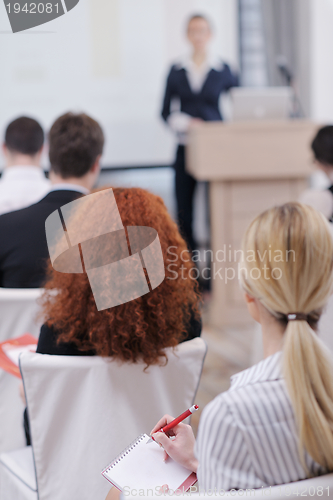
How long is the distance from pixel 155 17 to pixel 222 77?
1.04 metres

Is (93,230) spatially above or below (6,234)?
above

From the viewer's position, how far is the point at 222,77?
12.9 ft

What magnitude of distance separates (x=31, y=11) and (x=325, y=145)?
2115mm

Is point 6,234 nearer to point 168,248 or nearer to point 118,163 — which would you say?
point 168,248

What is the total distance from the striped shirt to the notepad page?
Answer: 0.18 m

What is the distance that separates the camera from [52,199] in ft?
5.39

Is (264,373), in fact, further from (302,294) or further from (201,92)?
(201,92)

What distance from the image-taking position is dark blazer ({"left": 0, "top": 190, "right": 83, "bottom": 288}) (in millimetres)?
1552

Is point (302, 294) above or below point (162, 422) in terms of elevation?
above

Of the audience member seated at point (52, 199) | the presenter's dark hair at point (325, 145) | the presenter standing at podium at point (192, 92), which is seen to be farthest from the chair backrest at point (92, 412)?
the presenter standing at podium at point (192, 92)

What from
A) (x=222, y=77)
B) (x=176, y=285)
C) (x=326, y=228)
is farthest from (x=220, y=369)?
(x=222, y=77)

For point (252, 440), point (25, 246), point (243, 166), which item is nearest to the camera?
point (252, 440)

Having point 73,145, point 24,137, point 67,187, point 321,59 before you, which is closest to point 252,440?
point 67,187

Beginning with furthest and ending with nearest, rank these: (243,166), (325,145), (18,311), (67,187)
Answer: (243,166) → (325,145) → (67,187) → (18,311)
